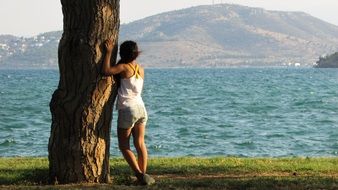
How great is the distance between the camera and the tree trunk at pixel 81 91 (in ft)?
28.7

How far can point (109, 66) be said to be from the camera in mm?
8758

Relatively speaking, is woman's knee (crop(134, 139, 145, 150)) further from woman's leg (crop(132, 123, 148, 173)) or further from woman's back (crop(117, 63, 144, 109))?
woman's back (crop(117, 63, 144, 109))

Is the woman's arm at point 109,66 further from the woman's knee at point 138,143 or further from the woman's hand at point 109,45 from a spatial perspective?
the woman's knee at point 138,143

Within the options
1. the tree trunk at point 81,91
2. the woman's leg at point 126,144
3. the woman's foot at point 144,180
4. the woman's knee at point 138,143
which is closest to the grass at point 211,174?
the woman's foot at point 144,180

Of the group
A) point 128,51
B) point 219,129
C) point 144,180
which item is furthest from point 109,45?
point 219,129

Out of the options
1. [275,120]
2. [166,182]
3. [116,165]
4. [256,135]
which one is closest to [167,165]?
[116,165]

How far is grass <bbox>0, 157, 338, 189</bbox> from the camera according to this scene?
8.70 m

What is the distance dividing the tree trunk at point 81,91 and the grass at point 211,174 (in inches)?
13.8

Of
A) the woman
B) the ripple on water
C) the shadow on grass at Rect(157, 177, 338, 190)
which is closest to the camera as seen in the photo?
the shadow on grass at Rect(157, 177, 338, 190)

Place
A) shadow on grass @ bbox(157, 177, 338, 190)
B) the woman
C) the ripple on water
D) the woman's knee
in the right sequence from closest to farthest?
shadow on grass @ bbox(157, 177, 338, 190) → the woman → the woman's knee → the ripple on water

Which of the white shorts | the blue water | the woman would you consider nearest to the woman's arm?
the woman

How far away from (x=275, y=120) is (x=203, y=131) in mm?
7119

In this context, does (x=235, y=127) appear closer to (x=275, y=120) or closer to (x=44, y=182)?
(x=275, y=120)

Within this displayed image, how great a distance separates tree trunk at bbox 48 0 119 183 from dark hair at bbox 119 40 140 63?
240 mm
